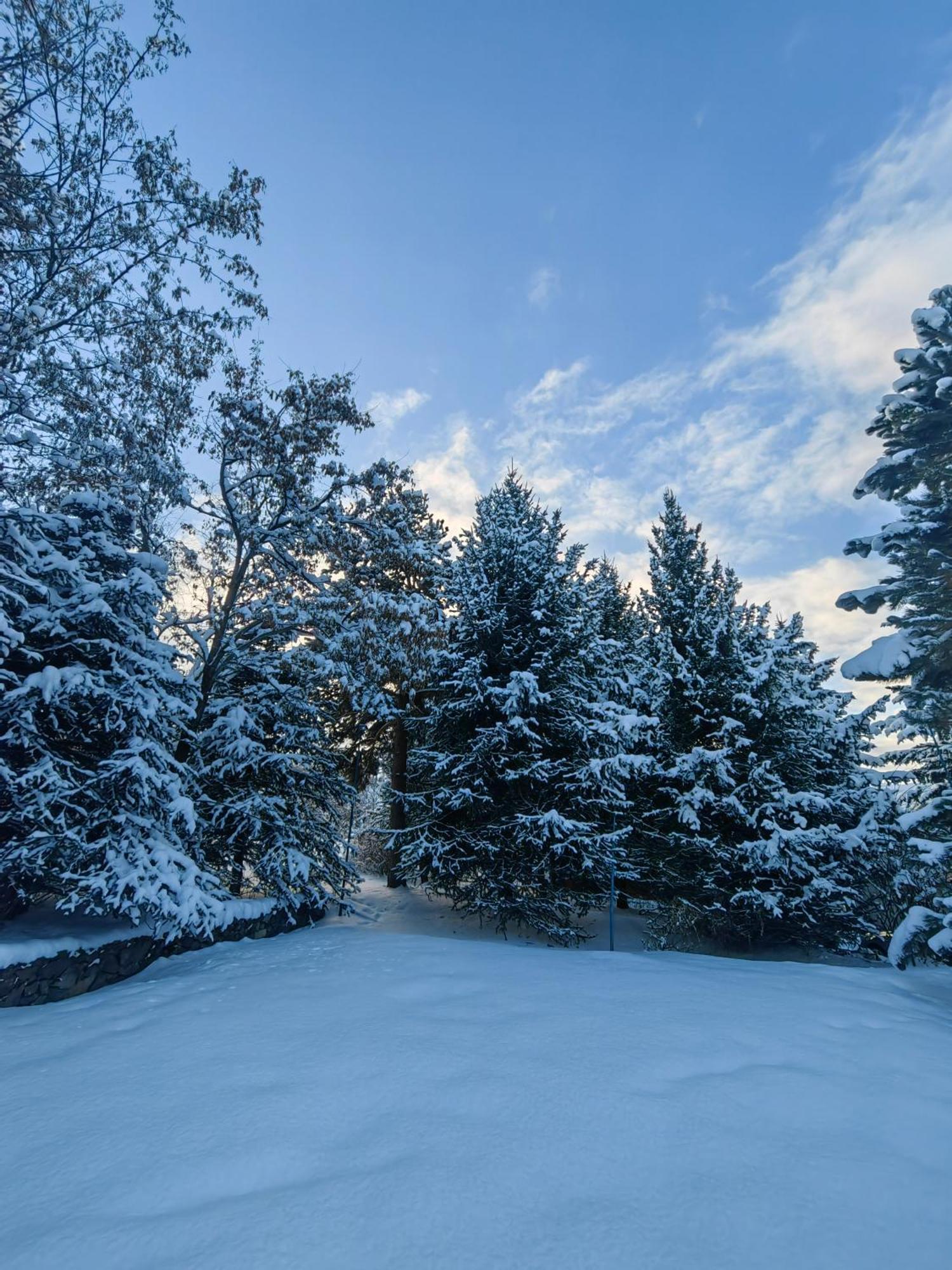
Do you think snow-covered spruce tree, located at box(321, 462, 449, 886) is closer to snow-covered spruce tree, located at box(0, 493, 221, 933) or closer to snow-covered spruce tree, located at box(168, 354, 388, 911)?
snow-covered spruce tree, located at box(168, 354, 388, 911)

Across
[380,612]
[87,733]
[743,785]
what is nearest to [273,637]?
[380,612]

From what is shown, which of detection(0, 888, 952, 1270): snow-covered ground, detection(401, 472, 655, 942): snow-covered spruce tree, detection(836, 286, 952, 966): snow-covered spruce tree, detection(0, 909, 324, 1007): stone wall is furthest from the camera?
detection(401, 472, 655, 942): snow-covered spruce tree

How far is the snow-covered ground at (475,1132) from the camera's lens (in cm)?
203

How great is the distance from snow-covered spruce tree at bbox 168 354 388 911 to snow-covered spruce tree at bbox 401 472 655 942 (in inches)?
79.2

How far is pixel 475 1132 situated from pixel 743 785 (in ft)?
30.8

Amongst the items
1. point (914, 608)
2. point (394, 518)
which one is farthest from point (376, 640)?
point (914, 608)

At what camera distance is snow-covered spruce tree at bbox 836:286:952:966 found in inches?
293

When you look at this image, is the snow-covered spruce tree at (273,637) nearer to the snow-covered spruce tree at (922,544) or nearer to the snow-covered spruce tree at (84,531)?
the snow-covered spruce tree at (84,531)

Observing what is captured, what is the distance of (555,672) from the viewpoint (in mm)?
11625

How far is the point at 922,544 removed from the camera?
25.1ft

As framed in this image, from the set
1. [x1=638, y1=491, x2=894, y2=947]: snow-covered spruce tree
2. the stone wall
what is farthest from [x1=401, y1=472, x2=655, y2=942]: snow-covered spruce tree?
the stone wall

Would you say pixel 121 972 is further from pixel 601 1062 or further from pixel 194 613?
pixel 194 613

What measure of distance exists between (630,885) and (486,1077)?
36.1ft

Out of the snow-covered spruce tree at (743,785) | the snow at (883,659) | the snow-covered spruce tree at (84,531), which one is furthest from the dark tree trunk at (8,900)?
the snow at (883,659)
